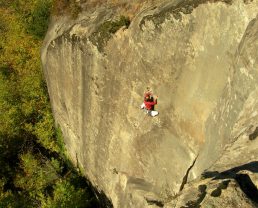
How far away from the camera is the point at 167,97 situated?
19.6 meters

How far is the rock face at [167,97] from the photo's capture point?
13648mm

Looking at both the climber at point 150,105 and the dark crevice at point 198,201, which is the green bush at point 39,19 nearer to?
the climber at point 150,105

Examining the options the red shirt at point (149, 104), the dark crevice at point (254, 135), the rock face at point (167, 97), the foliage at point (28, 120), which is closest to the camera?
the dark crevice at point (254, 135)

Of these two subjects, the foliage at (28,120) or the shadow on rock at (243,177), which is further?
the foliage at (28,120)

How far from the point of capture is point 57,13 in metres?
Answer: 29.4

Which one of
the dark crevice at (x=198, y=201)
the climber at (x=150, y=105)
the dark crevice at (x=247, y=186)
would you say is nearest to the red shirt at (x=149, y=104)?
the climber at (x=150, y=105)

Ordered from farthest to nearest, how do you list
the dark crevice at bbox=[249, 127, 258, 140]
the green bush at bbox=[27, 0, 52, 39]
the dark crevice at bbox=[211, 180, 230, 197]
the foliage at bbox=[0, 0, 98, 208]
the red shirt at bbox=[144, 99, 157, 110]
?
the green bush at bbox=[27, 0, 52, 39]
the foliage at bbox=[0, 0, 98, 208]
the red shirt at bbox=[144, 99, 157, 110]
the dark crevice at bbox=[249, 127, 258, 140]
the dark crevice at bbox=[211, 180, 230, 197]

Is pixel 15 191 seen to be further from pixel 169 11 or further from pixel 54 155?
pixel 169 11

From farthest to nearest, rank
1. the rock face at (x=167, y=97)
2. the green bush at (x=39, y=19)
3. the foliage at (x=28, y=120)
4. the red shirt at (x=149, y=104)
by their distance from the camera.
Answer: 1. the green bush at (x=39, y=19)
2. the foliage at (x=28, y=120)
3. the red shirt at (x=149, y=104)
4. the rock face at (x=167, y=97)

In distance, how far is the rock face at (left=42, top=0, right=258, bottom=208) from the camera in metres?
13.6

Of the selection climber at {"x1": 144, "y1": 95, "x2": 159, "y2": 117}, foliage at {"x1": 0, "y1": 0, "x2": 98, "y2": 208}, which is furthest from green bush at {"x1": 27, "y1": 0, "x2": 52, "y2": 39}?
climber at {"x1": 144, "y1": 95, "x2": 159, "y2": 117}

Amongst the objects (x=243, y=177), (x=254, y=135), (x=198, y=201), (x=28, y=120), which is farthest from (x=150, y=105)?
(x=28, y=120)

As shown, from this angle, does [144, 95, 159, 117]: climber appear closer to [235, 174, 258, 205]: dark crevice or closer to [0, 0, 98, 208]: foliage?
[235, 174, 258, 205]: dark crevice

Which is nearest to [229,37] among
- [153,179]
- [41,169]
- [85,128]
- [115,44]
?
[115,44]
